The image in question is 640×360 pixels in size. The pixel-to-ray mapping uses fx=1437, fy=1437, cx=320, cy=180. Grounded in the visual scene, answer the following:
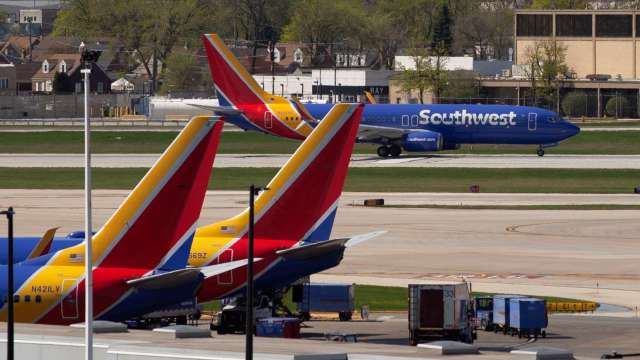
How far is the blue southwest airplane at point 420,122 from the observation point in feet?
393

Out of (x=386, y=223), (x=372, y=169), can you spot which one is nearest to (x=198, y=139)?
(x=386, y=223)

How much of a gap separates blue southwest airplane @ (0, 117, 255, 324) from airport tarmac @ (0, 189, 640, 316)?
1987cm

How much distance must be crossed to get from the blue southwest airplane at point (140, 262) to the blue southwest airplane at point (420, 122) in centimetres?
8052

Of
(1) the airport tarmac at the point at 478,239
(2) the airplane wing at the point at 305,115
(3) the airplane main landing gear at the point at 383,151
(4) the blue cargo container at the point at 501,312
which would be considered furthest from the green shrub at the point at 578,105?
(4) the blue cargo container at the point at 501,312

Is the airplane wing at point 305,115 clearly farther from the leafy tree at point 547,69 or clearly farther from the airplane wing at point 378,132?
the leafy tree at point 547,69

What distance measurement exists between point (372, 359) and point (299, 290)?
56.9 ft

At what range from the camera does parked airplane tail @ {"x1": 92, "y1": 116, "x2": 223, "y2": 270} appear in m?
37.6

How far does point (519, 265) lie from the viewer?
6309cm

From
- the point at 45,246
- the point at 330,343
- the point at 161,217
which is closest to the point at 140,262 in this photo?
the point at 161,217

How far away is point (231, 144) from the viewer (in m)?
146

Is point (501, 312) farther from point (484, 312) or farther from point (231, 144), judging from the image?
point (231, 144)

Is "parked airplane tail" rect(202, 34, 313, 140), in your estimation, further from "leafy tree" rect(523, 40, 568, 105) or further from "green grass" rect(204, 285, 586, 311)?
"leafy tree" rect(523, 40, 568, 105)

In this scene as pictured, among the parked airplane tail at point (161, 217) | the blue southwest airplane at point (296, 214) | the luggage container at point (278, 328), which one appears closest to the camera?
the parked airplane tail at point (161, 217)

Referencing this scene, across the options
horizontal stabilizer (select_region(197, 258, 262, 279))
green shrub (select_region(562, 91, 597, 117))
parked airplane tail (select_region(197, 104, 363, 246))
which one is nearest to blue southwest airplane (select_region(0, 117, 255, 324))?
horizontal stabilizer (select_region(197, 258, 262, 279))
